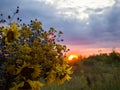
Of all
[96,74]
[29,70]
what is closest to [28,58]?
[29,70]

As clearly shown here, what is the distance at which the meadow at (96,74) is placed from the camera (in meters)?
7.43

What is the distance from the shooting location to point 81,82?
884 centimetres

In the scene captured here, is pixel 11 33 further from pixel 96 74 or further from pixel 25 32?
pixel 96 74

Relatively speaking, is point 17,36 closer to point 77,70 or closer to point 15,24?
point 15,24

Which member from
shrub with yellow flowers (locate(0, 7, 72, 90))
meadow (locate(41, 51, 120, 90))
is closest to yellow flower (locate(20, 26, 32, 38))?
shrub with yellow flowers (locate(0, 7, 72, 90))

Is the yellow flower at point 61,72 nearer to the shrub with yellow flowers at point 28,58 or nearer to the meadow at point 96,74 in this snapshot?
the shrub with yellow flowers at point 28,58

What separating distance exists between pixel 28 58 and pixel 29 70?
0.45ft

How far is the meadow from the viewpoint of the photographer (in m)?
7.43

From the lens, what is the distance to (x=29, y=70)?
4.09 metres

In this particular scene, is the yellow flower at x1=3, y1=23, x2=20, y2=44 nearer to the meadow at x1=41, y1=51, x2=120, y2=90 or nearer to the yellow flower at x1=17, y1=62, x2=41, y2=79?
the yellow flower at x1=17, y1=62, x2=41, y2=79

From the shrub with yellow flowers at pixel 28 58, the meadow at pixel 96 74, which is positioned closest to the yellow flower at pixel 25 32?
the shrub with yellow flowers at pixel 28 58

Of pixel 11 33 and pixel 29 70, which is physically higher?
pixel 11 33

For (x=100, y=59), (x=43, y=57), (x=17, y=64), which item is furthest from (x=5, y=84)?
(x=100, y=59)

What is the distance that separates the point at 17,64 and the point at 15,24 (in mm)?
421
